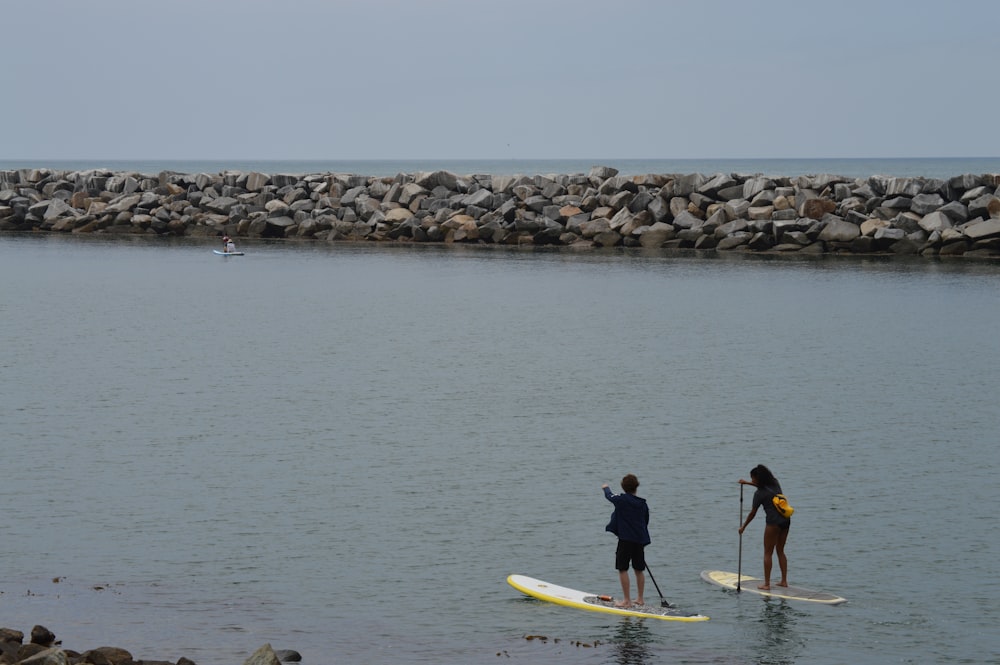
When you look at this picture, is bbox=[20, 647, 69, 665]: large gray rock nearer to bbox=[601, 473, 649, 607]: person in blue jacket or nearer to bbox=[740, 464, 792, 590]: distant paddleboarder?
bbox=[601, 473, 649, 607]: person in blue jacket

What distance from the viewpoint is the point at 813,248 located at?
67750mm

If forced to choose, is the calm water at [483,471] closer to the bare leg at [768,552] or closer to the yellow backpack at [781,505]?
the bare leg at [768,552]

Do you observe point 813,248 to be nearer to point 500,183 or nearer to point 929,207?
point 929,207

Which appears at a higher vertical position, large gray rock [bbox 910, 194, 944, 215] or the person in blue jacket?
large gray rock [bbox 910, 194, 944, 215]

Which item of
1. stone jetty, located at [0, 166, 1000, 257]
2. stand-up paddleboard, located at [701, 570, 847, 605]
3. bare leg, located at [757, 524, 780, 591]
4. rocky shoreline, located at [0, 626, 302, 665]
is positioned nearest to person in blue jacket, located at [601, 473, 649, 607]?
stand-up paddleboard, located at [701, 570, 847, 605]

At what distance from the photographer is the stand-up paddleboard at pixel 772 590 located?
59.2ft

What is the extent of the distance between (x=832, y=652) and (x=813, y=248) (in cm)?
5334

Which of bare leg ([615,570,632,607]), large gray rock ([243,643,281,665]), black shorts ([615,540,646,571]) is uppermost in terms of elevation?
black shorts ([615,540,646,571])

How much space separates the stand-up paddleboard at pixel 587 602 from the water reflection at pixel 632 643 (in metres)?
0.15

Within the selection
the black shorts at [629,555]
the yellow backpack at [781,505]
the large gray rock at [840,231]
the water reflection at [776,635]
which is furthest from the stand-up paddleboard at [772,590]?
the large gray rock at [840,231]

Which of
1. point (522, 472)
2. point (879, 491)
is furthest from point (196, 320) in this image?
point (879, 491)

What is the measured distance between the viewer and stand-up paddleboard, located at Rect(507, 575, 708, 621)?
1731 centimetres

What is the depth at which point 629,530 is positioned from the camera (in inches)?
671

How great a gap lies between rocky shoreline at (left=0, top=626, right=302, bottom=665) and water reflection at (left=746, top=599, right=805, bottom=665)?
5.57m
